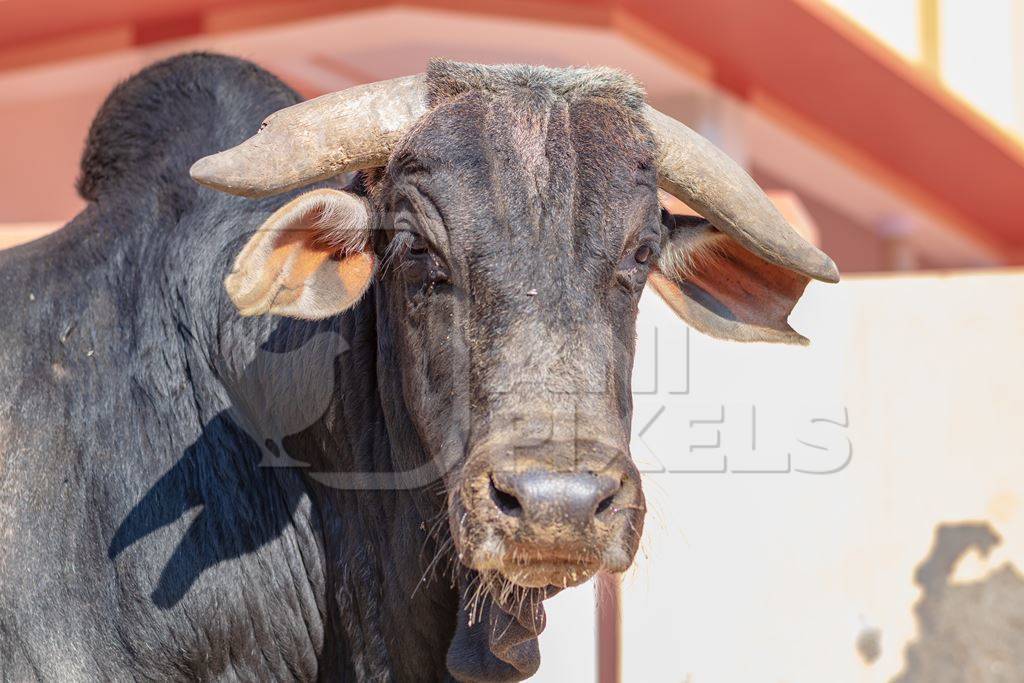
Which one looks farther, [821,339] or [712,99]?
[712,99]

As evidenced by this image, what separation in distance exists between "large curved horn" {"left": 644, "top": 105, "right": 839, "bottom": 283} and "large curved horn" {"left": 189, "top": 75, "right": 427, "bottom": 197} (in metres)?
0.68

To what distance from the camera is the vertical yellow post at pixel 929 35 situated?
29.9 ft

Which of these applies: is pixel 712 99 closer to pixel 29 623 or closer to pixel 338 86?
pixel 338 86

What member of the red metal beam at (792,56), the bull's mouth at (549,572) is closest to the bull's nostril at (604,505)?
the bull's mouth at (549,572)

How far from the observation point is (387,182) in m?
3.38

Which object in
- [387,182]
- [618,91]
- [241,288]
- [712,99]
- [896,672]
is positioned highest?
[712,99]

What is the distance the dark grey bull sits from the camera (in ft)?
9.92

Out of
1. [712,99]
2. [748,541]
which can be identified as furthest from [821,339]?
[712,99]

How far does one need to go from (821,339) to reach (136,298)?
3134 mm

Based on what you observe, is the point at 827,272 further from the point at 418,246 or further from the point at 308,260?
the point at 308,260

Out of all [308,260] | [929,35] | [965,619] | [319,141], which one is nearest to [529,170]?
[319,141]

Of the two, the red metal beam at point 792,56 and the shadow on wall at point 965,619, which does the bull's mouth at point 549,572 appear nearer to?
the shadow on wall at point 965,619

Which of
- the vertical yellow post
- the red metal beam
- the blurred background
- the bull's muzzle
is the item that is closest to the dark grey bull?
the bull's muzzle

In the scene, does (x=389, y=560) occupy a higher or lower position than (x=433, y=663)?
higher
